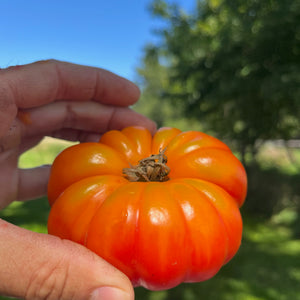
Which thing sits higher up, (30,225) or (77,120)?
(77,120)

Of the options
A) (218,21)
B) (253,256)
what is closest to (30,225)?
(253,256)

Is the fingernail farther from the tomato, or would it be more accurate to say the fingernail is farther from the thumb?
the tomato

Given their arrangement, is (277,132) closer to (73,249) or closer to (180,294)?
(180,294)

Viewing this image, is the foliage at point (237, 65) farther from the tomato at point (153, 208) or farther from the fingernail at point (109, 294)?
the fingernail at point (109, 294)

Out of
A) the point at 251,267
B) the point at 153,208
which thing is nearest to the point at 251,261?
the point at 251,267

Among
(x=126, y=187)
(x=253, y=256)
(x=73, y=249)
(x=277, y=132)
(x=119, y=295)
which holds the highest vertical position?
(x=126, y=187)

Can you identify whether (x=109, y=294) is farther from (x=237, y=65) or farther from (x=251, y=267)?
(x=237, y=65)
